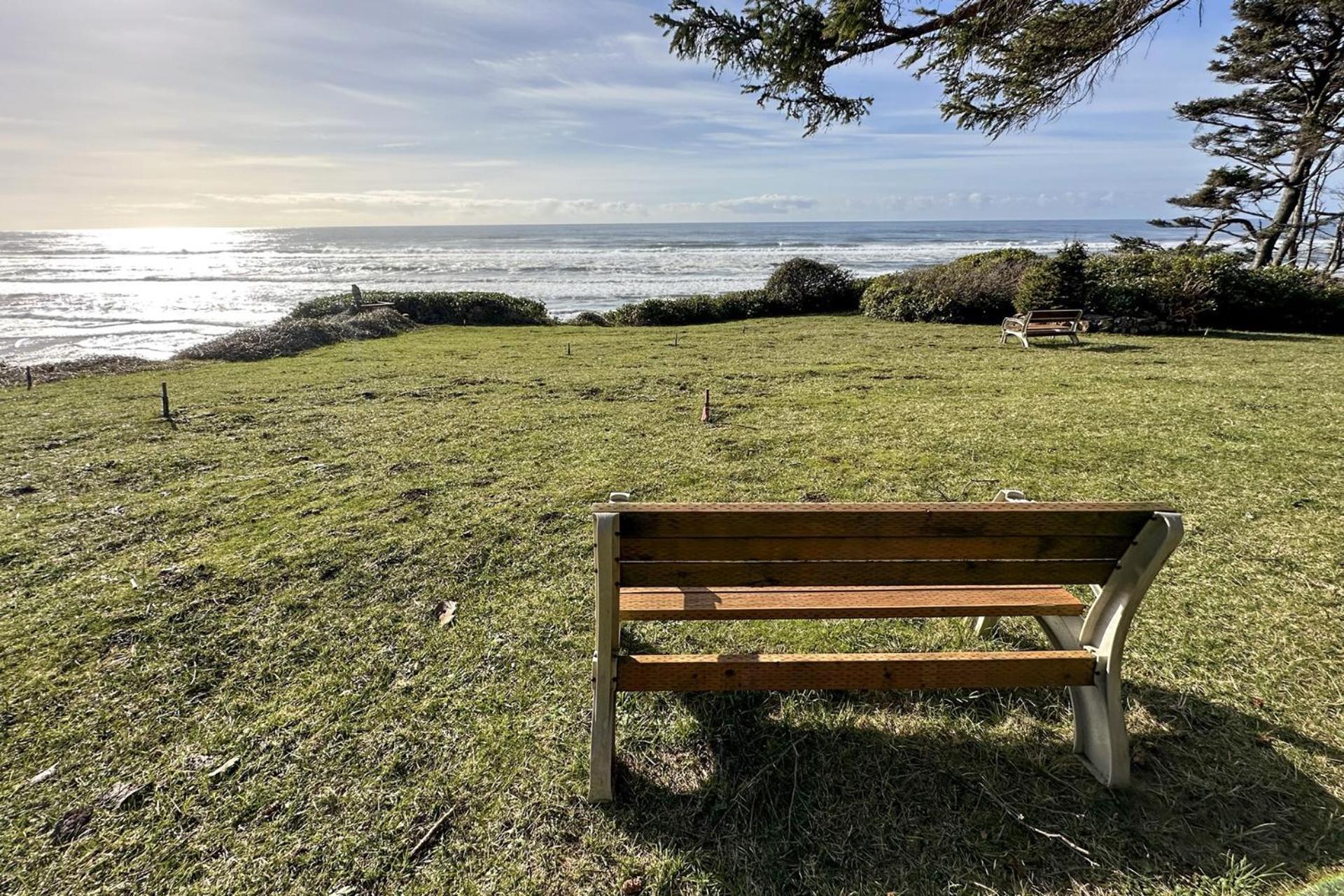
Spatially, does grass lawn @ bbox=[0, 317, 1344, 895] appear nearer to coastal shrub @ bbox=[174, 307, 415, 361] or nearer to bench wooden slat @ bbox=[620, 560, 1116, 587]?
bench wooden slat @ bbox=[620, 560, 1116, 587]

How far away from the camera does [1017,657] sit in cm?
207

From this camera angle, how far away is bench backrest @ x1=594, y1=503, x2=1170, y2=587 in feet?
5.89

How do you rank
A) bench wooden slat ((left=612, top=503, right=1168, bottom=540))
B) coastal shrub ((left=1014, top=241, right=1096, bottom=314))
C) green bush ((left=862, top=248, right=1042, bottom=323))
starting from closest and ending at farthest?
bench wooden slat ((left=612, top=503, right=1168, bottom=540)) → coastal shrub ((left=1014, top=241, right=1096, bottom=314)) → green bush ((left=862, top=248, right=1042, bottom=323))

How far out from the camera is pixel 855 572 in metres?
1.92

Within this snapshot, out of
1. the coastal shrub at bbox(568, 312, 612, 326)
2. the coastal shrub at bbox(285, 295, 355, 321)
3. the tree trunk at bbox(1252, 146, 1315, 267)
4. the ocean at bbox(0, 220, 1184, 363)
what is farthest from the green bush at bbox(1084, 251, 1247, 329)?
the coastal shrub at bbox(285, 295, 355, 321)

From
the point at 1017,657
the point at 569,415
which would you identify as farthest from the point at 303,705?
the point at 569,415

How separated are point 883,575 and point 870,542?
0.18m

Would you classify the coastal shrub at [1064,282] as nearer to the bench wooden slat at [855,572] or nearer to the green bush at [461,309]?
the green bush at [461,309]

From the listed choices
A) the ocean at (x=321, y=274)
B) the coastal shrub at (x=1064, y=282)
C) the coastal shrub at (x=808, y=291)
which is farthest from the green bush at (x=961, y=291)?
the ocean at (x=321, y=274)

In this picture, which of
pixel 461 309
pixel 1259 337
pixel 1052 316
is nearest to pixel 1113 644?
pixel 1052 316

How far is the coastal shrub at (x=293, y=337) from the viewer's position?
1359 cm

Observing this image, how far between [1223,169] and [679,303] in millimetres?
19536

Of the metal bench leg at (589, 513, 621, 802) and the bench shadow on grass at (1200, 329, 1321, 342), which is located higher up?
the bench shadow on grass at (1200, 329, 1321, 342)

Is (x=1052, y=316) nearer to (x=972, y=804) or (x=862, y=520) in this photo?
(x=972, y=804)
